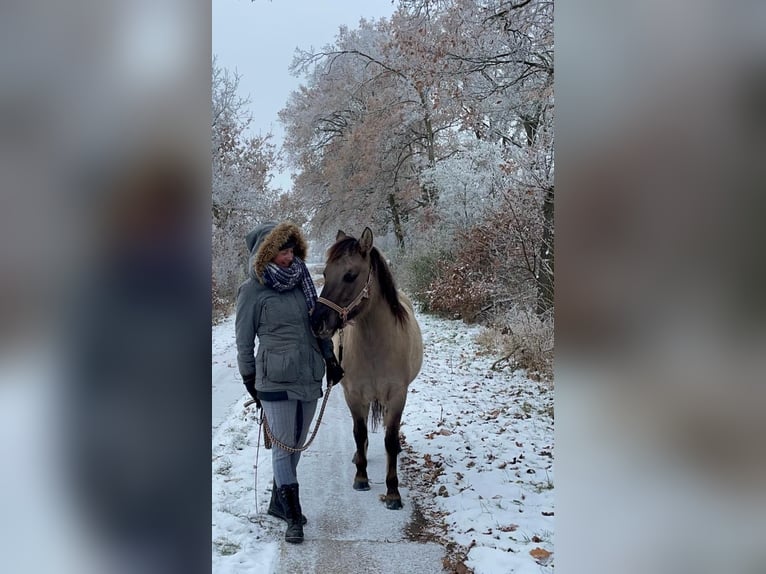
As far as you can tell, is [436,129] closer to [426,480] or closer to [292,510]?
[426,480]

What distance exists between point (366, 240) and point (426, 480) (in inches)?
58.6

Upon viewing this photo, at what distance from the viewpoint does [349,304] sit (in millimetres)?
2449

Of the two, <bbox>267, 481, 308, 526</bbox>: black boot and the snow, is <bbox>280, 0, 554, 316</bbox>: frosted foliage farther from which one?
<bbox>267, 481, 308, 526</bbox>: black boot

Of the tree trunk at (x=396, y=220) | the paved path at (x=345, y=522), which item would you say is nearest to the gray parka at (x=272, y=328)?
the paved path at (x=345, y=522)

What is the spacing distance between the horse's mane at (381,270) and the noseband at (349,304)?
0.29 feet

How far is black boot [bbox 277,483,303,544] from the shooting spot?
7.43 ft

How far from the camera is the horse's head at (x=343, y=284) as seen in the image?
2.36 metres

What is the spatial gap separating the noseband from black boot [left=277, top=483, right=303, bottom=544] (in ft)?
2.72
